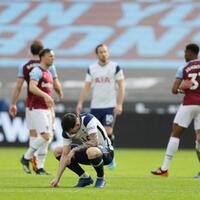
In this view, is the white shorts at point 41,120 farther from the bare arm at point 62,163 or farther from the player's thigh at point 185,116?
the bare arm at point 62,163

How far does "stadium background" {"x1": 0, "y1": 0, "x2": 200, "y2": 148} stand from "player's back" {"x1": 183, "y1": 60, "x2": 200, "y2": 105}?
13.1 m

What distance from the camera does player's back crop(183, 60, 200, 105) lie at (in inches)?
532

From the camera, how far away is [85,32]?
29.3 metres

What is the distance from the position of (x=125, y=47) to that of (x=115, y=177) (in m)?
15.9

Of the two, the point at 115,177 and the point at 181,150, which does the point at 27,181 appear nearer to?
the point at 115,177

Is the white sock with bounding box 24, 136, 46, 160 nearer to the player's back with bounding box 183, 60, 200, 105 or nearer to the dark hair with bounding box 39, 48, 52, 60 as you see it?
the dark hair with bounding box 39, 48, 52, 60

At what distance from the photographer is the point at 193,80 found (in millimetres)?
13562

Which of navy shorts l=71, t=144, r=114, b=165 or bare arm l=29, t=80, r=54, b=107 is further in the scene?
bare arm l=29, t=80, r=54, b=107

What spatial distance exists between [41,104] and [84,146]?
12.8 ft

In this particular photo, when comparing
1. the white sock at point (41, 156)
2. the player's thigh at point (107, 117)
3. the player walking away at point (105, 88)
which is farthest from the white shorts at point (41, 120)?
the player's thigh at point (107, 117)

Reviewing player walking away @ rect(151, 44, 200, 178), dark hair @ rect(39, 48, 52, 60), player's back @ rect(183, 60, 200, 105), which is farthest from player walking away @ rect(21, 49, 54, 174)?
player's back @ rect(183, 60, 200, 105)

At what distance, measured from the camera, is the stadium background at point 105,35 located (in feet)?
90.6

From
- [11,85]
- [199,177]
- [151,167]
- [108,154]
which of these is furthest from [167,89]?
[108,154]

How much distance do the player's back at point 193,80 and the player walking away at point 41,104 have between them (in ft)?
7.01
